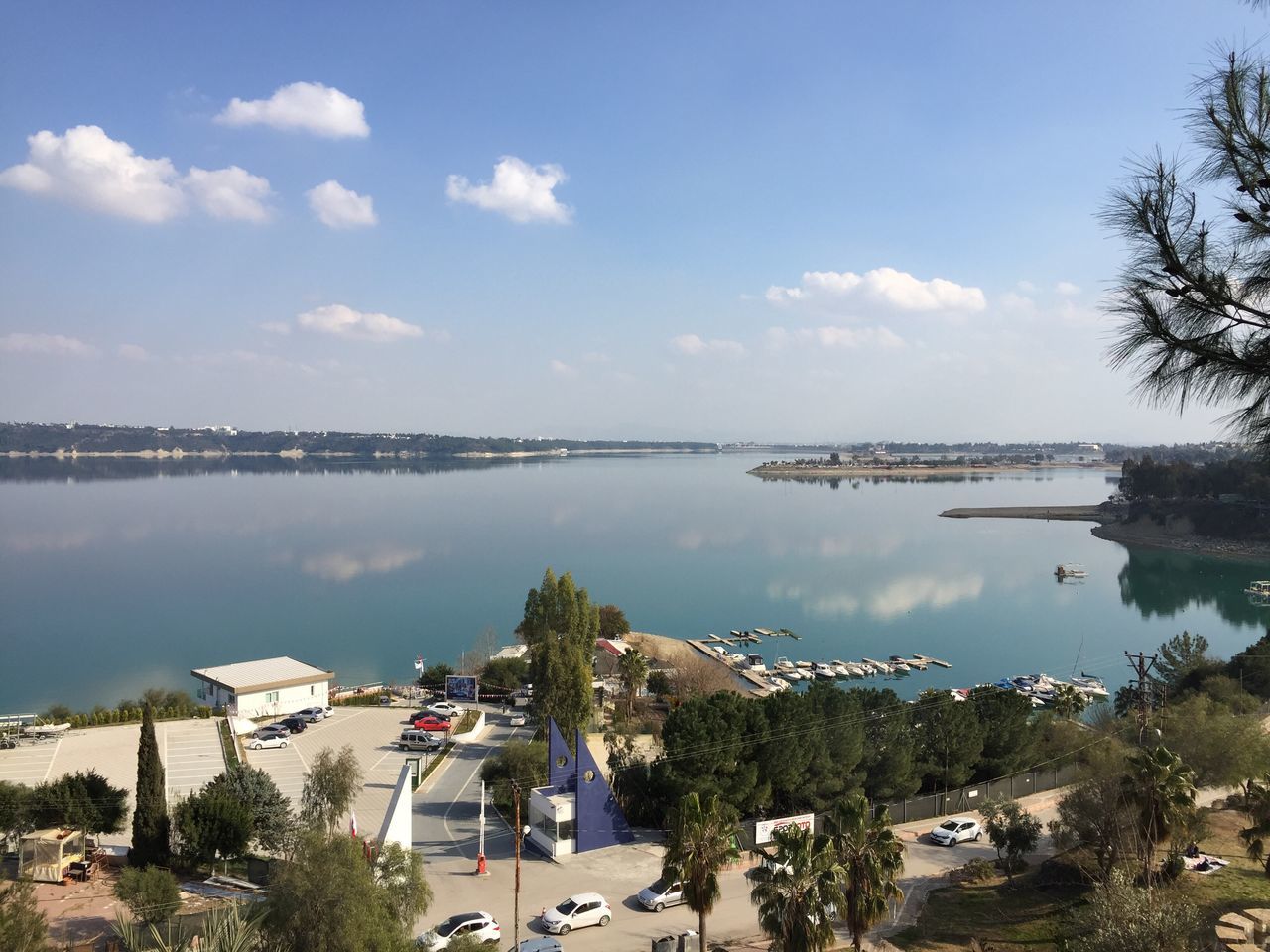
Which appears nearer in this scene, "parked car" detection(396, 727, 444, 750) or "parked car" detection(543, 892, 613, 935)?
"parked car" detection(543, 892, 613, 935)

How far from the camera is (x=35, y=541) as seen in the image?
77.6m

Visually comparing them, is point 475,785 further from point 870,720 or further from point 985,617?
point 985,617

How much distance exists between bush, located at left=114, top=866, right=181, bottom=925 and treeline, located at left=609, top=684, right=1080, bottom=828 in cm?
897

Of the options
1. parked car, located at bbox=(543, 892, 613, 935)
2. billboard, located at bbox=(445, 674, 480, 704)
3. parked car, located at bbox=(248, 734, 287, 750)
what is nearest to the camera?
parked car, located at bbox=(543, 892, 613, 935)

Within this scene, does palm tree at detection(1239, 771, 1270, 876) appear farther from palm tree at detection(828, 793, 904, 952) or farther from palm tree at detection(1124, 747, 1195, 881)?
palm tree at detection(828, 793, 904, 952)

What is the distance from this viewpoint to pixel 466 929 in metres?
13.0

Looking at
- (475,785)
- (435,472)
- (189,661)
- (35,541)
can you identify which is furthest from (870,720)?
(435,472)

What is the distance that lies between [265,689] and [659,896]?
16901 mm

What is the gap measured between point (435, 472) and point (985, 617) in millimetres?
159685

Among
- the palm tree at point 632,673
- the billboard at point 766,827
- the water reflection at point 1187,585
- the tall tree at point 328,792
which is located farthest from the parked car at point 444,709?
the water reflection at point 1187,585

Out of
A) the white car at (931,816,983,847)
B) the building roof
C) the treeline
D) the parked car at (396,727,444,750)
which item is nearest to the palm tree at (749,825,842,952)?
the treeline

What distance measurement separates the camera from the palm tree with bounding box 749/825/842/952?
10.5 meters

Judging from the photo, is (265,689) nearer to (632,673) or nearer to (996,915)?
(632,673)

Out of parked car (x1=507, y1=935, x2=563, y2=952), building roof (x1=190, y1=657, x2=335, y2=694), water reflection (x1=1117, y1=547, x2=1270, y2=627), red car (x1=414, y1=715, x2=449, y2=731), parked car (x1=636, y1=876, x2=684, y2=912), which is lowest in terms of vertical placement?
water reflection (x1=1117, y1=547, x2=1270, y2=627)
